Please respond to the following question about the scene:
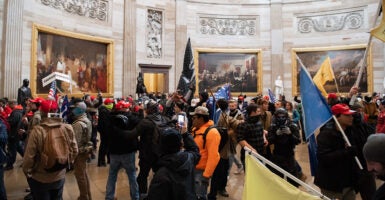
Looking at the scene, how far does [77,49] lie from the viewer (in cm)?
1473

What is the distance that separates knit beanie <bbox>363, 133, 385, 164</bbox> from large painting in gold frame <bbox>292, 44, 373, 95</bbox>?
18.4m

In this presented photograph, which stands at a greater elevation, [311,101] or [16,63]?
[16,63]

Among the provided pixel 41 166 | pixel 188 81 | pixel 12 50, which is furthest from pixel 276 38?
pixel 41 166

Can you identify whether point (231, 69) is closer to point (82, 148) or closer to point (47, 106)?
point (82, 148)

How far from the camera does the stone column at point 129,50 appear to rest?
17.0 m

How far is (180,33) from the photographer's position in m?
19.5

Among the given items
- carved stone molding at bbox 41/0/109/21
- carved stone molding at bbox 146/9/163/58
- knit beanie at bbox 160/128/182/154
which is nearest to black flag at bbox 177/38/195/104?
knit beanie at bbox 160/128/182/154

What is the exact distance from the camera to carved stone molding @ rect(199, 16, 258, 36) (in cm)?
2064

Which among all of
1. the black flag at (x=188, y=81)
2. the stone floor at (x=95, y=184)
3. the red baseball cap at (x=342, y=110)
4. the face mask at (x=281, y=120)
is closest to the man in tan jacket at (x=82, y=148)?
the stone floor at (x=95, y=184)

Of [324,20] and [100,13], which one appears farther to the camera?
[324,20]

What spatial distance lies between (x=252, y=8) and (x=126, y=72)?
9.94 meters

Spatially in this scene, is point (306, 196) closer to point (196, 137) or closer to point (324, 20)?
point (196, 137)

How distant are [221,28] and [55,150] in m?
18.5

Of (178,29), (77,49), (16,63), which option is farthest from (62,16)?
(178,29)
